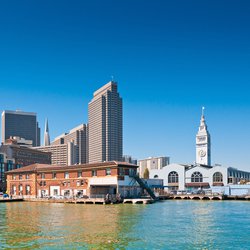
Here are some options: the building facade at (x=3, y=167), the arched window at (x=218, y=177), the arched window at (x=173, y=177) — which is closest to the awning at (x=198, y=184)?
the arched window at (x=218, y=177)

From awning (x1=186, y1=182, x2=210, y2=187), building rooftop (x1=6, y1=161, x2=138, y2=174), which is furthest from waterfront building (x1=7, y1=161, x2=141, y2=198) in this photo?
awning (x1=186, y1=182, x2=210, y2=187)

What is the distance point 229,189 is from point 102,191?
3944 centimetres

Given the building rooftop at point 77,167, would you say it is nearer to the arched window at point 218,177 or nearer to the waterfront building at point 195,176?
the waterfront building at point 195,176

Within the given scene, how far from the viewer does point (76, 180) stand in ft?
306

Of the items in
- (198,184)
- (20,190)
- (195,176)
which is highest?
(195,176)

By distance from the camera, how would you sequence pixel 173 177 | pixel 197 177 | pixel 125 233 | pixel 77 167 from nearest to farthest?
1. pixel 125 233
2. pixel 77 167
3. pixel 197 177
4. pixel 173 177

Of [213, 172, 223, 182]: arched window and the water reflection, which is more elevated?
[213, 172, 223, 182]: arched window

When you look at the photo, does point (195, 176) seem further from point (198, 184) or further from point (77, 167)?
point (77, 167)

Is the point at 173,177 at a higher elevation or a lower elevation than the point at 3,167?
lower

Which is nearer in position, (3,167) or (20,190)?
(20,190)

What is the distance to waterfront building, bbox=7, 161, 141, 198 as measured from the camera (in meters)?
86.1

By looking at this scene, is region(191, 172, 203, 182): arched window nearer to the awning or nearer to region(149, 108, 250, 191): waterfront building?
region(149, 108, 250, 191): waterfront building

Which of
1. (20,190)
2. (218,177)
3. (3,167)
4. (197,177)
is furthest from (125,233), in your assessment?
(3,167)

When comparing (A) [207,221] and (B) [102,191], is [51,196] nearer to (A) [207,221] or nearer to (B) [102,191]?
(B) [102,191]
